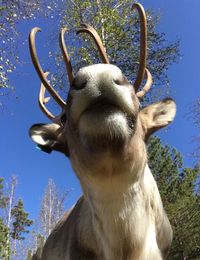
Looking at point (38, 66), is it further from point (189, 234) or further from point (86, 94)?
point (189, 234)

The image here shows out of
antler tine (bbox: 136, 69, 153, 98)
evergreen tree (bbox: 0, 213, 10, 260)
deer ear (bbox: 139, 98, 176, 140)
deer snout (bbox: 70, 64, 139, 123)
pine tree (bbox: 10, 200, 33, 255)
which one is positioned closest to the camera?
deer snout (bbox: 70, 64, 139, 123)

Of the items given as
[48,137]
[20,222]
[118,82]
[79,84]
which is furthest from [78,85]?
[20,222]

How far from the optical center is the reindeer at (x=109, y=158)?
2932 millimetres

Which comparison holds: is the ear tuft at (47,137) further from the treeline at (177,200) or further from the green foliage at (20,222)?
the green foliage at (20,222)

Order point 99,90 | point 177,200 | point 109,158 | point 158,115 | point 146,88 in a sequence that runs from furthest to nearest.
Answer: point 177,200 → point 146,88 → point 158,115 → point 109,158 → point 99,90

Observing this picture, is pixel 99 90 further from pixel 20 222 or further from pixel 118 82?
pixel 20 222

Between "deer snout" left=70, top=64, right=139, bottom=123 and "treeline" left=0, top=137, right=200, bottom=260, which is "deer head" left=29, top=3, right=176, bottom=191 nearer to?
"deer snout" left=70, top=64, right=139, bottom=123

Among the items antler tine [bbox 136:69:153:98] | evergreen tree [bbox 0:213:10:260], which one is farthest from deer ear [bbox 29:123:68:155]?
evergreen tree [bbox 0:213:10:260]

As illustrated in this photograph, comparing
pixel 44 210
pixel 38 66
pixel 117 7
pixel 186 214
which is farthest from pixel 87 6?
pixel 44 210

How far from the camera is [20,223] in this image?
46719mm

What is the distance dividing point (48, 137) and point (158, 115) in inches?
41.1

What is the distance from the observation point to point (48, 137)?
4.09 m

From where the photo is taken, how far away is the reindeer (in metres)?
2.93

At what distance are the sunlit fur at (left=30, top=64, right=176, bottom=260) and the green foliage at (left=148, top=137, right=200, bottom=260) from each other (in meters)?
14.1
